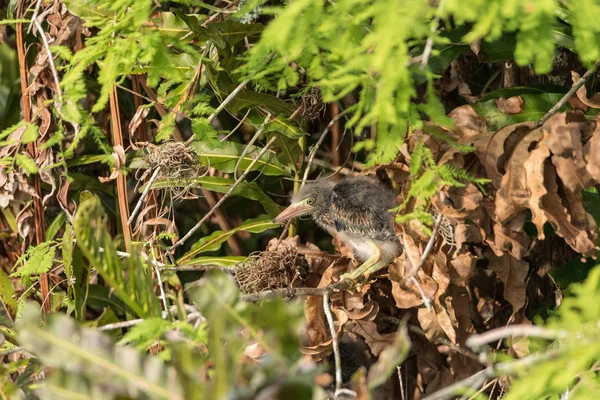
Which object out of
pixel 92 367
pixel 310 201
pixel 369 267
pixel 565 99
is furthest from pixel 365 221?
pixel 92 367

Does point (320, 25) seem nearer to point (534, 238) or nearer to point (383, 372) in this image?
point (383, 372)

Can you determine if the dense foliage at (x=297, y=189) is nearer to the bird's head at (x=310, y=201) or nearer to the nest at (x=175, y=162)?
the nest at (x=175, y=162)

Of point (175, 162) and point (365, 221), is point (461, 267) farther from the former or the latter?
point (175, 162)

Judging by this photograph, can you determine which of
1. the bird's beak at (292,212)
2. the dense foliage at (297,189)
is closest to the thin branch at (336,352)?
the dense foliage at (297,189)

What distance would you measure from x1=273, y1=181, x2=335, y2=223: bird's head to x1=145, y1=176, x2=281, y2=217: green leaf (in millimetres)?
119

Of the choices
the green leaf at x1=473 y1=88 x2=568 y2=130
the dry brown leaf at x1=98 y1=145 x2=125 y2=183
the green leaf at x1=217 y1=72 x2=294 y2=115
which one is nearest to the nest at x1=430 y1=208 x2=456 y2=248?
the green leaf at x1=473 y1=88 x2=568 y2=130

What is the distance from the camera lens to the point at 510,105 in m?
2.03

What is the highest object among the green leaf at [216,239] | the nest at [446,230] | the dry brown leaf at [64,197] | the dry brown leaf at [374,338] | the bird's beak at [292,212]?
the nest at [446,230]

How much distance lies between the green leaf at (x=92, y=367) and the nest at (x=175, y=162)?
1121 mm

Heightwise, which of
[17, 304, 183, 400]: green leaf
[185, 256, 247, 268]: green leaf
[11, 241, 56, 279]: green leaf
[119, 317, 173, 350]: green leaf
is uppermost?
[17, 304, 183, 400]: green leaf

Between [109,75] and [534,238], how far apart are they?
141 cm

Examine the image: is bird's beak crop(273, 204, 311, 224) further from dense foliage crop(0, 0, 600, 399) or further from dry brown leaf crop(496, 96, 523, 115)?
dry brown leaf crop(496, 96, 523, 115)

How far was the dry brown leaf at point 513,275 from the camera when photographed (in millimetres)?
2008

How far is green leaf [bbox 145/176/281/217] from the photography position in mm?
2363
